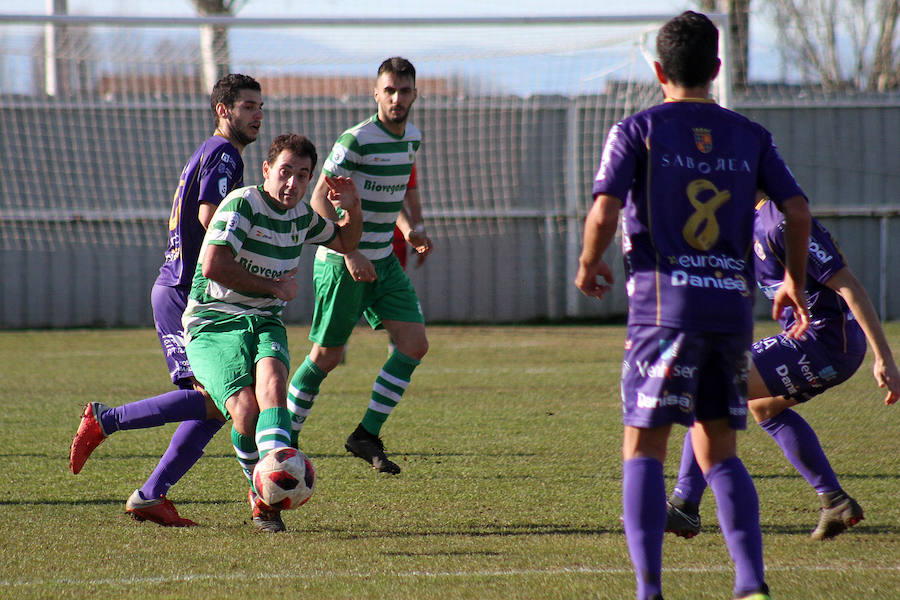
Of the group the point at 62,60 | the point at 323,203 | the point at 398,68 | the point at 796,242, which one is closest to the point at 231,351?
the point at 323,203

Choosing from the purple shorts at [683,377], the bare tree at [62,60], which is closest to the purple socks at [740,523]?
the purple shorts at [683,377]

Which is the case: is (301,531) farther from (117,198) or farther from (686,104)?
(117,198)

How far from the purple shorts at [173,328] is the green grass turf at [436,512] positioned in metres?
0.62

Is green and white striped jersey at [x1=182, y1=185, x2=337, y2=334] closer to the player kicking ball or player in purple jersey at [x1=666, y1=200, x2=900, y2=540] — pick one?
the player kicking ball

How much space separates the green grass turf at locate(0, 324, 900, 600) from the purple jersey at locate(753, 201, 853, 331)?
2.90 ft

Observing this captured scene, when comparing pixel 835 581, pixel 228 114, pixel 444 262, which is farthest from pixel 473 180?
pixel 835 581

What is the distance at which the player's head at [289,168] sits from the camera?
4207 mm

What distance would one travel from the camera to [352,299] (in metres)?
5.53

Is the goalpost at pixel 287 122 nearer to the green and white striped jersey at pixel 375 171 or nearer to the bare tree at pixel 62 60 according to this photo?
the bare tree at pixel 62 60

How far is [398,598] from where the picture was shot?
3273mm

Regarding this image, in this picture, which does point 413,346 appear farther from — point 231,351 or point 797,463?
point 797,463

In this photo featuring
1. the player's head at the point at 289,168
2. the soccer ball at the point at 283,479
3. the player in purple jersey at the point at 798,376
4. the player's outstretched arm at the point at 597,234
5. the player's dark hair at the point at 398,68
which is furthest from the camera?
the player's dark hair at the point at 398,68

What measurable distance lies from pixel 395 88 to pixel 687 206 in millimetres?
2868

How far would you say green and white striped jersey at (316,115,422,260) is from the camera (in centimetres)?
556
